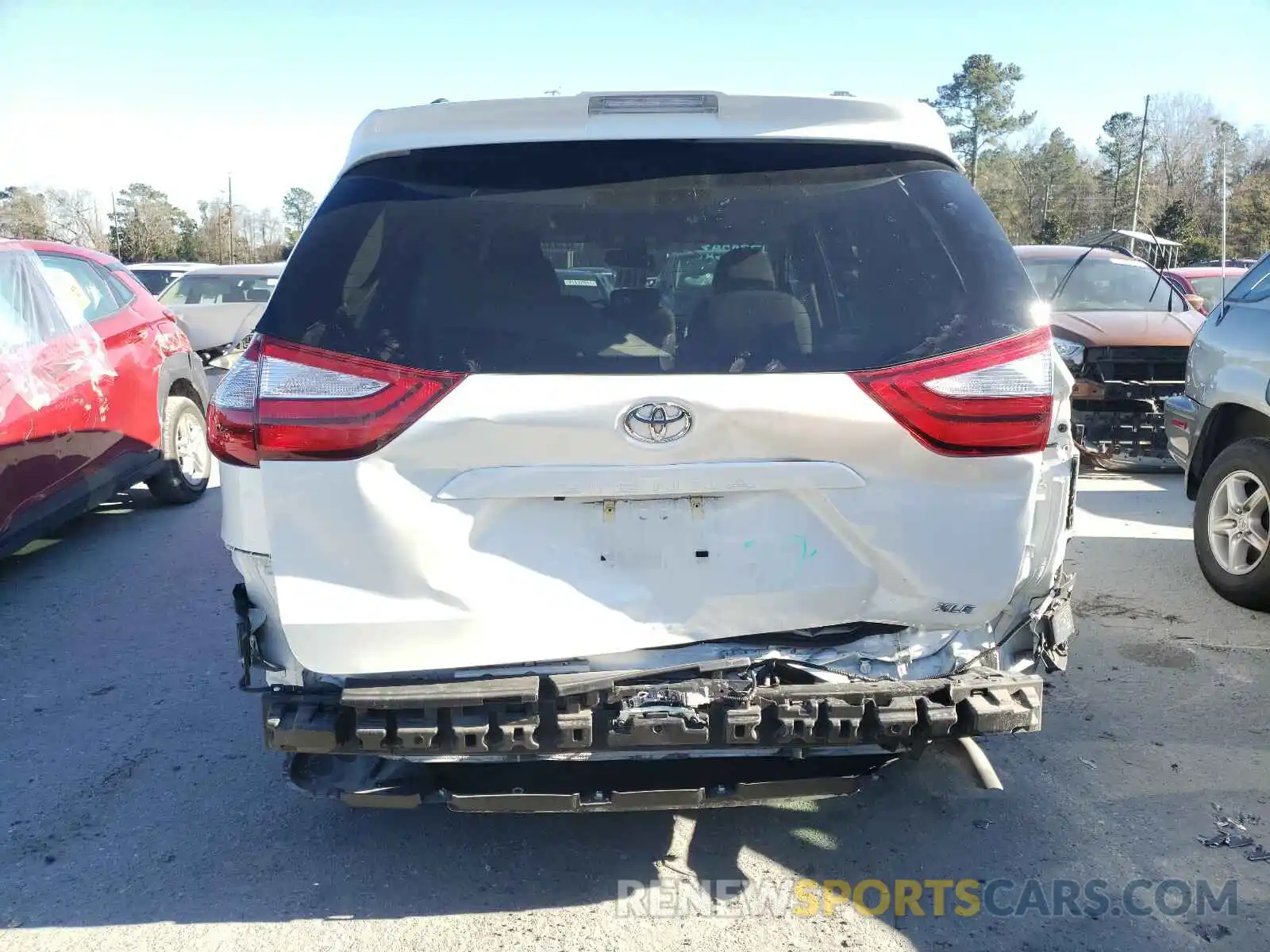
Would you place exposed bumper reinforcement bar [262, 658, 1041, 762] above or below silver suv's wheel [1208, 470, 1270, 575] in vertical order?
above

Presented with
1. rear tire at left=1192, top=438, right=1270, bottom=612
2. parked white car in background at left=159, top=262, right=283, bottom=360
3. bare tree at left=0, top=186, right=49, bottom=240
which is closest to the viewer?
rear tire at left=1192, top=438, right=1270, bottom=612

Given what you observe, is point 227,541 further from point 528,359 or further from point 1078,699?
point 1078,699

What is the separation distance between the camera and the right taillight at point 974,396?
237cm

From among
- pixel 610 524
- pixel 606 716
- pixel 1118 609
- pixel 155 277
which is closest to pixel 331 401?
pixel 610 524

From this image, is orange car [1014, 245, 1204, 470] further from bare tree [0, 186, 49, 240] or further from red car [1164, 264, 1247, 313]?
bare tree [0, 186, 49, 240]

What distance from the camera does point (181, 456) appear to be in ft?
23.9

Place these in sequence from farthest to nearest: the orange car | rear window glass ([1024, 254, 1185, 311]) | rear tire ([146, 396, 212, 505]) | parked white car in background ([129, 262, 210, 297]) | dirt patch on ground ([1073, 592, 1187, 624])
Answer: parked white car in background ([129, 262, 210, 297]) → rear window glass ([1024, 254, 1185, 311]) → the orange car → rear tire ([146, 396, 212, 505]) → dirt patch on ground ([1073, 592, 1187, 624])

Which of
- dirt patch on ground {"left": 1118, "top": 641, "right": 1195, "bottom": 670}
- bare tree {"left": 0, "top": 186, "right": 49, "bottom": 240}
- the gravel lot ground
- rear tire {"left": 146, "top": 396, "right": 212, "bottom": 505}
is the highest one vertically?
bare tree {"left": 0, "top": 186, "right": 49, "bottom": 240}

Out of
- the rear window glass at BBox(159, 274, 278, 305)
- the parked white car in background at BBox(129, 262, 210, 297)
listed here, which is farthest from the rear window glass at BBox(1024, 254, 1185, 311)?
the parked white car in background at BBox(129, 262, 210, 297)

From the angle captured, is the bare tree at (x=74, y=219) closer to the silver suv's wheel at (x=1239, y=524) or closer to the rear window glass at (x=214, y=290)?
the rear window glass at (x=214, y=290)

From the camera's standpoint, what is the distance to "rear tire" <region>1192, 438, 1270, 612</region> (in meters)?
4.88

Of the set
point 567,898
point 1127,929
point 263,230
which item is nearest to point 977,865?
point 1127,929

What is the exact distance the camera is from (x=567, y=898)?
2.82 metres

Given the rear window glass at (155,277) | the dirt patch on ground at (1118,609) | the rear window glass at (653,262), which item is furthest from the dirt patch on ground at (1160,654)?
the rear window glass at (155,277)
